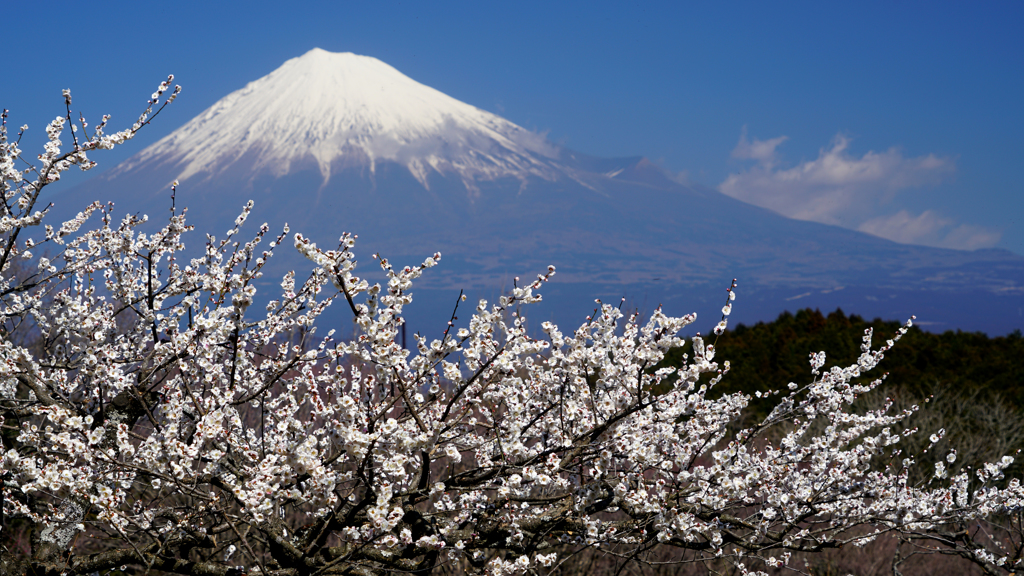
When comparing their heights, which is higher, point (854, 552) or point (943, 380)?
point (943, 380)

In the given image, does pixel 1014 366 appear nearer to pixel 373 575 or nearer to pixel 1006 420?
pixel 1006 420

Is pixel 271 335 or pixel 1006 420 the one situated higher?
pixel 271 335

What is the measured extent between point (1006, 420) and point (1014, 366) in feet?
6.82

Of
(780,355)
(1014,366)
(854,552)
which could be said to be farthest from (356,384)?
(1014,366)

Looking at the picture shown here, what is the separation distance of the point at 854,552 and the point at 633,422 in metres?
6.42

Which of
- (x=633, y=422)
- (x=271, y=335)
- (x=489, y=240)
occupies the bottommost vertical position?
(x=633, y=422)

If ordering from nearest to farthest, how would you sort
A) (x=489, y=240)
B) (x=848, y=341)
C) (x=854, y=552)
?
(x=854, y=552), (x=848, y=341), (x=489, y=240)

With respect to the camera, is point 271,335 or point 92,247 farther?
point 92,247

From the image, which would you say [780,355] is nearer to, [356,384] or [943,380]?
[943,380]

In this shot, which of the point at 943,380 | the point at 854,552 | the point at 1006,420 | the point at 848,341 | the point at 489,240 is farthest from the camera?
the point at 489,240

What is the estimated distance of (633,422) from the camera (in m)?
4.01

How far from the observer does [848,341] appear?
1352cm

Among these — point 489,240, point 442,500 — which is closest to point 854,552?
point 442,500

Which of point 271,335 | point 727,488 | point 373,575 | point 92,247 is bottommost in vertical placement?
point 373,575
